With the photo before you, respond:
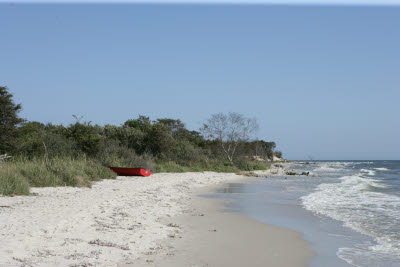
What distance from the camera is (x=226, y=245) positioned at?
744 centimetres

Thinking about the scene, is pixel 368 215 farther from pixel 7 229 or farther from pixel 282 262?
pixel 7 229

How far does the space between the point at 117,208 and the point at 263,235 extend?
4.65m

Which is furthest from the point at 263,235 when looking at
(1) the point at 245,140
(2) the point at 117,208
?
(1) the point at 245,140

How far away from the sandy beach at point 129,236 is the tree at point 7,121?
11.3m

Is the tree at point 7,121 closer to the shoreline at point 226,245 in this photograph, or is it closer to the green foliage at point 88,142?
the green foliage at point 88,142

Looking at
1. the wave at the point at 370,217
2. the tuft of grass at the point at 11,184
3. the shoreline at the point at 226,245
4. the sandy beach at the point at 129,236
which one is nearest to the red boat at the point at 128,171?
the tuft of grass at the point at 11,184

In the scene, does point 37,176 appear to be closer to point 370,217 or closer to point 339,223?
point 339,223

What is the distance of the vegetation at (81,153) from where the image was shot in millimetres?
14977

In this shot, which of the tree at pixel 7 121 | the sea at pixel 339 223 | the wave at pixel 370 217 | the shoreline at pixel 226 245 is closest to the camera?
the shoreline at pixel 226 245

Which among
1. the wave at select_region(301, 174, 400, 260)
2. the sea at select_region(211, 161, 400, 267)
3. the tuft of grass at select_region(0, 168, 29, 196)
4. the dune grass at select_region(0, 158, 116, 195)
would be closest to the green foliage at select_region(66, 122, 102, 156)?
→ the dune grass at select_region(0, 158, 116, 195)

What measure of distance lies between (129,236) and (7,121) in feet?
59.9

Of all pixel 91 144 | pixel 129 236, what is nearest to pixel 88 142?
pixel 91 144

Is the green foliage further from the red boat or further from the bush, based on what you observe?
the red boat

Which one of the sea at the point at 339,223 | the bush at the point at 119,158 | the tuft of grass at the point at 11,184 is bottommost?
the sea at the point at 339,223
